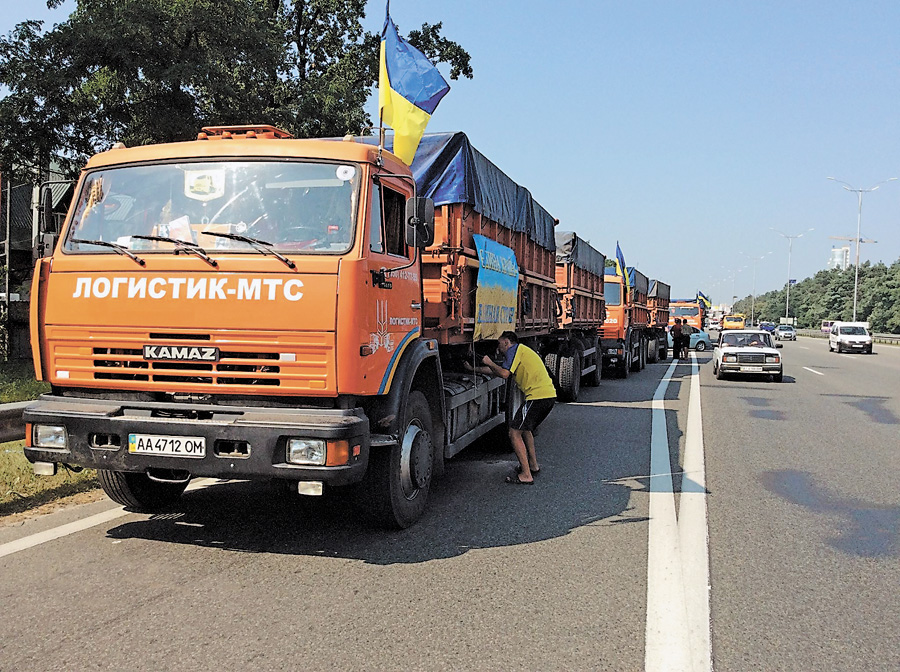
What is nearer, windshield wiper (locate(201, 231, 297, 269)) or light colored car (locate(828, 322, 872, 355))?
windshield wiper (locate(201, 231, 297, 269))

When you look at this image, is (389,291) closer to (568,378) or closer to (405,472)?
(405,472)

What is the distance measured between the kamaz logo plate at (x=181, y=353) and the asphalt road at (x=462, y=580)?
4.05ft

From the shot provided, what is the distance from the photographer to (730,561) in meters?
5.21

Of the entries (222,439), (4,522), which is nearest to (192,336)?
(222,439)

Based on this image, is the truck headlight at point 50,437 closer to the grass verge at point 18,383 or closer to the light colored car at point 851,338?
the grass verge at point 18,383

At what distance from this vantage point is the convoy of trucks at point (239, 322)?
15.8 feet

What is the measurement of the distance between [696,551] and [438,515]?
1.90m

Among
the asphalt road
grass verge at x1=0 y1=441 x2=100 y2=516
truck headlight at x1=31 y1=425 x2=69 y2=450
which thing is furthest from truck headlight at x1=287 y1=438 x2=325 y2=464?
grass verge at x1=0 y1=441 x2=100 y2=516

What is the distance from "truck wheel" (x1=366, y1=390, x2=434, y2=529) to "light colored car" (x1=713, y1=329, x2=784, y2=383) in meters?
16.7

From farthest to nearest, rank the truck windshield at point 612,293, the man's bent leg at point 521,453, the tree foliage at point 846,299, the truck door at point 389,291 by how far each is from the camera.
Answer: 1. the tree foliage at point 846,299
2. the truck windshield at point 612,293
3. the man's bent leg at point 521,453
4. the truck door at point 389,291

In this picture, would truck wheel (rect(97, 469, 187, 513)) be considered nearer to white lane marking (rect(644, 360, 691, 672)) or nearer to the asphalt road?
the asphalt road

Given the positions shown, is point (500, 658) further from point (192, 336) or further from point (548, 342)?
point (548, 342)

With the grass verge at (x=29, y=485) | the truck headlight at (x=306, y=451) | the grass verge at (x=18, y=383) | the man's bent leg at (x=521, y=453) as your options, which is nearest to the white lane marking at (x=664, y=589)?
the man's bent leg at (x=521, y=453)

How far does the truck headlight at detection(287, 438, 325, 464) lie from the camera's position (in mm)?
4758
